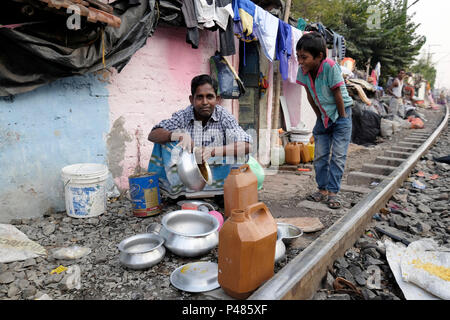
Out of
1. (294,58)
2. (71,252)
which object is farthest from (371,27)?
(71,252)

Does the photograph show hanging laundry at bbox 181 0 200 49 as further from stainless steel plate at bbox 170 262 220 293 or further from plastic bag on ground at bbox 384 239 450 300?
plastic bag on ground at bbox 384 239 450 300

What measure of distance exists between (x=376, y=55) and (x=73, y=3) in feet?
66.6

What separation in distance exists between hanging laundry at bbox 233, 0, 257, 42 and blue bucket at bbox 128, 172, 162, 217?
2.92 m

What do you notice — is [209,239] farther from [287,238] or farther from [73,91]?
[73,91]

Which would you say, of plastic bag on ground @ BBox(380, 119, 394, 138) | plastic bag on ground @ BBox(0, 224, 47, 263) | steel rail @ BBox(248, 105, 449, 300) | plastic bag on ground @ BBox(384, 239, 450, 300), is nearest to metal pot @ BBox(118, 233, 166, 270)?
plastic bag on ground @ BBox(0, 224, 47, 263)

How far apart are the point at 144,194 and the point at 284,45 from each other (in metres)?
4.25

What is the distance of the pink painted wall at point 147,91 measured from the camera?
379 cm

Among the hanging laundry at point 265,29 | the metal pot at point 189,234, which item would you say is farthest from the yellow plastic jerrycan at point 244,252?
the hanging laundry at point 265,29

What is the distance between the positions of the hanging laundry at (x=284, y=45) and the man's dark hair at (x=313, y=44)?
2.84 metres

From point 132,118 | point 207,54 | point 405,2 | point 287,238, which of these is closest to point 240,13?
point 207,54

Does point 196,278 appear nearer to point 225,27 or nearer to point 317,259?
point 317,259

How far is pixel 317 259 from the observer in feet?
6.10

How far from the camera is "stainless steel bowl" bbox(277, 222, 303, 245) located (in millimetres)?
2463

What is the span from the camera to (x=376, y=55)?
18.5 meters
